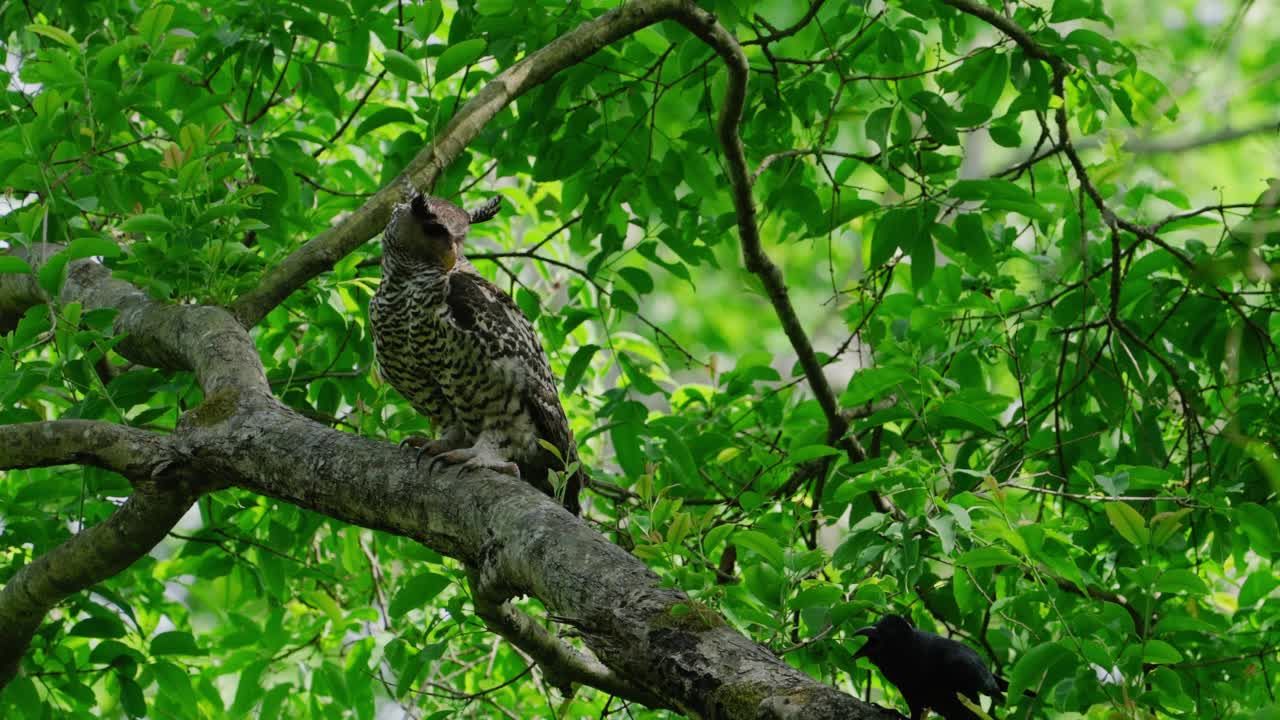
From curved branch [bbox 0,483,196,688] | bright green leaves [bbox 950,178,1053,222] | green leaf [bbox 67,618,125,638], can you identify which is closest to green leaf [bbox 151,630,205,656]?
green leaf [bbox 67,618,125,638]

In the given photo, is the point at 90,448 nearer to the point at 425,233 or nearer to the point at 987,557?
the point at 425,233

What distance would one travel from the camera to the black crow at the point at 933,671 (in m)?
2.31

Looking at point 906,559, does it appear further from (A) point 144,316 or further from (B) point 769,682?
(A) point 144,316

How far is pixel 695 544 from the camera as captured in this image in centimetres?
259

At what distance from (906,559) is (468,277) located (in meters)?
1.97

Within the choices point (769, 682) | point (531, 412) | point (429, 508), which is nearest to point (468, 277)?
point (531, 412)

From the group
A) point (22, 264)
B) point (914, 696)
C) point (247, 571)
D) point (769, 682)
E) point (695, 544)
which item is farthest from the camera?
point (247, 571)

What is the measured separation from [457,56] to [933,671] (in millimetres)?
2055

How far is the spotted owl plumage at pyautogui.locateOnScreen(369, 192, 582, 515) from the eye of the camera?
3773 mm

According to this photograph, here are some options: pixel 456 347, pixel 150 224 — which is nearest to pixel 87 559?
pixel 150 224

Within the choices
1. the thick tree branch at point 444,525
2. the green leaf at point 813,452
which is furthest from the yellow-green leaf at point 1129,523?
the green leaf at point 813,452

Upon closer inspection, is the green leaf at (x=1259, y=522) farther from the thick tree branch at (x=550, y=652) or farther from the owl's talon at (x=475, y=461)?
the owl's talon at (x=475, y=461)

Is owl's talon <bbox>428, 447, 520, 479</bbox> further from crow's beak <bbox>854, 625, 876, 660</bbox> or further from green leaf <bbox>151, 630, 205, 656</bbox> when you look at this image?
green leaf <bbox>151, 630, 205, 656</bbox>

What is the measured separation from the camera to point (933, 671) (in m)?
2.32
